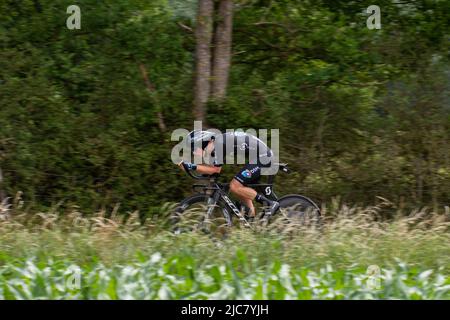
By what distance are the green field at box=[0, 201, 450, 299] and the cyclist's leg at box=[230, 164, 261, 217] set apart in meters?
1.08

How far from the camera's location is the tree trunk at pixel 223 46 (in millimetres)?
14664

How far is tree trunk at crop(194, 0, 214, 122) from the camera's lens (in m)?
14.5

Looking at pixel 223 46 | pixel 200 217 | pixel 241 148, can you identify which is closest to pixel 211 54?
pixel 223 46

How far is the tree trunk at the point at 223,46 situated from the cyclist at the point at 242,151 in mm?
2485

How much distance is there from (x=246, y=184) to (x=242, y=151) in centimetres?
45

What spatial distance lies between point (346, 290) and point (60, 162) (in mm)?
7323

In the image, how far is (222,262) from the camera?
31.3 feet

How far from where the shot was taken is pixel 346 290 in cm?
786

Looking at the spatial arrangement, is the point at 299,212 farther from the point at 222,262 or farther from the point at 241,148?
the point at 222,262

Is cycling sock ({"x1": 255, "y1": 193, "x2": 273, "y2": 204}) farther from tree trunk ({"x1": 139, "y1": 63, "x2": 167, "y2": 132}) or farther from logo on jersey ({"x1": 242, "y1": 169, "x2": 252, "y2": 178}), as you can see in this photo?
tree trunk ({"x1": 139, "y1": 63, "x2": 167, "y2": 132})
